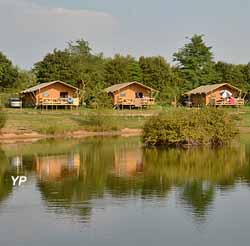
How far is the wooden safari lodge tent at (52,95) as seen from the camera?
6738cm

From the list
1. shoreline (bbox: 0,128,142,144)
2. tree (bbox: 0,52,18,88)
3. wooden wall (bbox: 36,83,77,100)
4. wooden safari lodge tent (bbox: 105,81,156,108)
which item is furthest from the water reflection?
tree (bbox: 0,52,18,88)

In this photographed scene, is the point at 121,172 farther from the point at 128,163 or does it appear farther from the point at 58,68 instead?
the point at 58,68

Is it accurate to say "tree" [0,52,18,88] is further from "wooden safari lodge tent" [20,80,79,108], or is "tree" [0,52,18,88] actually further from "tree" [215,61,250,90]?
"tree" [215,61,250,90]

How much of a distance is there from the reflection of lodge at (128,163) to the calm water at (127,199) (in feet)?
0.15

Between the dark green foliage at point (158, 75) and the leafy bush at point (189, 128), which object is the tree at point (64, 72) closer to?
the dark green foliage at point (158, 75)

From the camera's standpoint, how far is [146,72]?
270 feet

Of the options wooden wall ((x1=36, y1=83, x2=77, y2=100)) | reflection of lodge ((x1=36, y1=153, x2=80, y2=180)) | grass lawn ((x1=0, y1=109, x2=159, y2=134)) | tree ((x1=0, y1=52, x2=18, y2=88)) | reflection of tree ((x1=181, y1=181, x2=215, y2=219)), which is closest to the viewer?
reflection of tree ((x1=181, y1=181, x2=215, y2=219))

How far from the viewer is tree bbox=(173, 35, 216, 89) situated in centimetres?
8488

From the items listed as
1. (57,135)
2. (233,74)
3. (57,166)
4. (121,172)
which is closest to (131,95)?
(233,74)

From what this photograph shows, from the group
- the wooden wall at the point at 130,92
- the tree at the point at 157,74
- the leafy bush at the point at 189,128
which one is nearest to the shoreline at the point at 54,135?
the leafy bush at the point at 189,128

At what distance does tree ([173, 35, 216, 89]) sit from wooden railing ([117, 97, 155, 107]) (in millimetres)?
14467

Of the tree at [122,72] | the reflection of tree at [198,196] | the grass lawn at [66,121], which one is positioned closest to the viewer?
the reflection of tree at [198,196]

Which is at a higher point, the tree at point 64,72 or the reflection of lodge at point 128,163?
the tree at point 64,72

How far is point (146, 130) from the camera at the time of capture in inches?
1703
